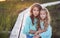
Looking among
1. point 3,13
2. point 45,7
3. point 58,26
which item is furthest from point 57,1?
point 3,13

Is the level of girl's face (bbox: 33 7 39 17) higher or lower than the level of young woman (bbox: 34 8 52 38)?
higher

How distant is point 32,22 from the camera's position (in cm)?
156

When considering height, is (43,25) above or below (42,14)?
below

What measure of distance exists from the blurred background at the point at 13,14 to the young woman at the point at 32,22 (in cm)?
8

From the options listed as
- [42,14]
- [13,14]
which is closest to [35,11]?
[42,14]

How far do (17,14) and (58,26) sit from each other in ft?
1.46

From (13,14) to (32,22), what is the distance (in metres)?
0.22

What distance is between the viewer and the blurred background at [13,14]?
61.0 inches

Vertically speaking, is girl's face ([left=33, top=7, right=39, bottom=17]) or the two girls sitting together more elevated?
girl's face ([left=33, top=7, right=39, bottom=17])

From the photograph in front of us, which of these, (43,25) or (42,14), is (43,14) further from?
(43,25)

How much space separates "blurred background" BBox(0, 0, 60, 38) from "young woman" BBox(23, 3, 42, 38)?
82 millimetres

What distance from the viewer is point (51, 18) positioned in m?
1.56

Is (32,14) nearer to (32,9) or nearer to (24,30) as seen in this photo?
(32,9)

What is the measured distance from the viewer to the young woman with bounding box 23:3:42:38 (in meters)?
1.55
